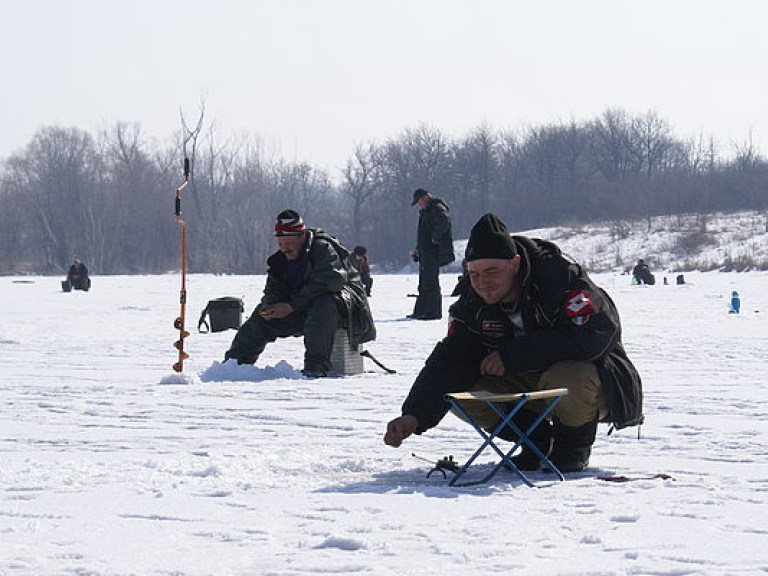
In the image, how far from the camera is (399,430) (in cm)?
529

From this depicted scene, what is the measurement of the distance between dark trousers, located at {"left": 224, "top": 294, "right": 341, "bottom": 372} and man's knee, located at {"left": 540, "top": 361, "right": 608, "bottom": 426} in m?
4.33

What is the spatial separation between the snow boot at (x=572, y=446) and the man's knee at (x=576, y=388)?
0.18 ft

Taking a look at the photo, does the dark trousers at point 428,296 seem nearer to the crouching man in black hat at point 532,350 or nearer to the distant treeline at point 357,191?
the crouching man in black hat at point 532,350

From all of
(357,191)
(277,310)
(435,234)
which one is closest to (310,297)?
(277,310)

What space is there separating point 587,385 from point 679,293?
75.5 ft

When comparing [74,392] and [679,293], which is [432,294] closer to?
[74,392]

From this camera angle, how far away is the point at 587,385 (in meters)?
5.32

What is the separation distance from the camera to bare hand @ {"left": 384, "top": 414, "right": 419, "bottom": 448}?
527 centimetres

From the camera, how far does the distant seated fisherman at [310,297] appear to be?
9539mm

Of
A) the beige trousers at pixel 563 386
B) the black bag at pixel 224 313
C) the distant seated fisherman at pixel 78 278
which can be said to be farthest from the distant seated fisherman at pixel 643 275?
the beige trousers at pixel 563 386

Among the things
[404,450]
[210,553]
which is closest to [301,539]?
[210,553]

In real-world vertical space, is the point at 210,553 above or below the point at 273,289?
below

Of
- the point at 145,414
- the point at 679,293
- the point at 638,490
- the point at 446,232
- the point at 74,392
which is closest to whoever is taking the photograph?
the point at 638,490

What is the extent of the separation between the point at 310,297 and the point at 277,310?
26cm
